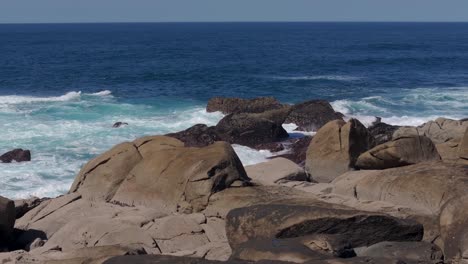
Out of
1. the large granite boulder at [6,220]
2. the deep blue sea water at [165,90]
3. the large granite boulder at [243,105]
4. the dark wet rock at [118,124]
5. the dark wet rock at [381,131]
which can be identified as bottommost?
the deep blue sea water at [165,90]

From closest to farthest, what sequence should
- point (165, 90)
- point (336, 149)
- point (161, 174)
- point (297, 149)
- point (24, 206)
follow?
point (161, 174), point (24, 206), point (336, 149), point (297, 149), point (165, 90)

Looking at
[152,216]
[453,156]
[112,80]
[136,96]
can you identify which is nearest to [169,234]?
[152,216]

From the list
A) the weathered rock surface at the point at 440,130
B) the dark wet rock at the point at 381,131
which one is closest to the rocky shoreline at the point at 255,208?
the weathered rock surface at the point at 440,130

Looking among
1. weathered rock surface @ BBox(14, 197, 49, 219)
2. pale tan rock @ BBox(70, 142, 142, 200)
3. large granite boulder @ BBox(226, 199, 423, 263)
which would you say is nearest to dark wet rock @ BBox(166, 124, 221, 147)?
pale tan rock @ BBox(70, 142, 142, 200)

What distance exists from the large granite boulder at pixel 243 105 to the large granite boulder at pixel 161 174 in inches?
829

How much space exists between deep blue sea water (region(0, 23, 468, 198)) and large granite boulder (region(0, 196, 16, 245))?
26.5ft

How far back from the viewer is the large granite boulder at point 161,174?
16625 mm

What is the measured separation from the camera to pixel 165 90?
183ft

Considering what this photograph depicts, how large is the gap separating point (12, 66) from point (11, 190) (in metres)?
53.6

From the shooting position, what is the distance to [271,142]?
33469 mm

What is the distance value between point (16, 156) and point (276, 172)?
14.6 metres

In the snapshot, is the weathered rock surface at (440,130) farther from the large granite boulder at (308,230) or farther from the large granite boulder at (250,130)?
the large granite boulder at (308,230)

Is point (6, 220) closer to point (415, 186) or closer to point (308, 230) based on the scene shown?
point (308, 230)

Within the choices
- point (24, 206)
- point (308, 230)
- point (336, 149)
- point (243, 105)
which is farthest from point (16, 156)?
point (308, 230)
